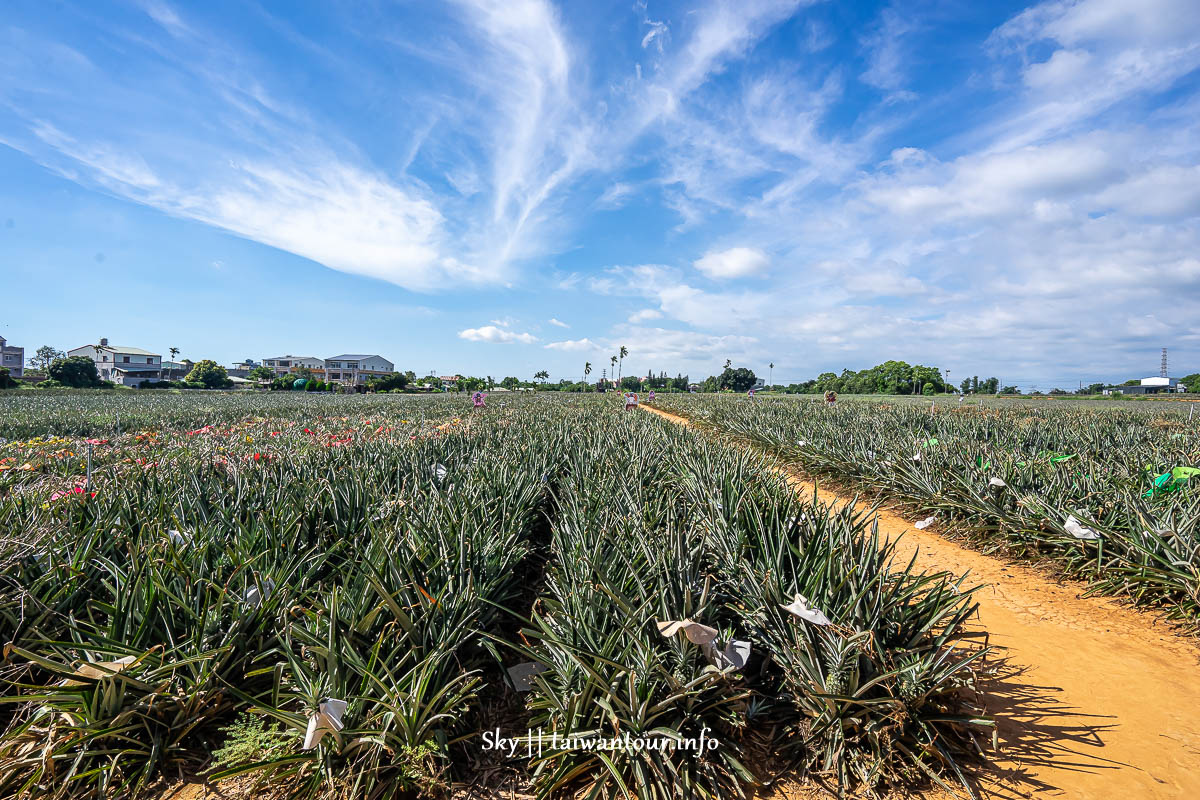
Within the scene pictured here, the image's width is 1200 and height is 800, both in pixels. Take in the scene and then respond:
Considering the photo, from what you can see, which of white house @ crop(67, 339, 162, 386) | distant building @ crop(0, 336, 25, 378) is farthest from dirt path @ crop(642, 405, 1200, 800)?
distant building @ crop(0, 336, 25, 378)

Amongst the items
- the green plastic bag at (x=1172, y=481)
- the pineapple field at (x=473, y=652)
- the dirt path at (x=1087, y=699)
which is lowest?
the dirt path at (x=1087, y=699)

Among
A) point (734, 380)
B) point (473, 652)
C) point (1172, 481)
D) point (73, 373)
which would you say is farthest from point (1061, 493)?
point (734, 380)

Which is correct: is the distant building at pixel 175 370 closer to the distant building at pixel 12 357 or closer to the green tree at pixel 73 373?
the distant building at pixel 12 357

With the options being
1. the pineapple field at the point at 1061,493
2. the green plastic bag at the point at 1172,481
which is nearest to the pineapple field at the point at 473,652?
the pineapple field at the point at 1061,493

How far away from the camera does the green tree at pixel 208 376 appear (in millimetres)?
73062

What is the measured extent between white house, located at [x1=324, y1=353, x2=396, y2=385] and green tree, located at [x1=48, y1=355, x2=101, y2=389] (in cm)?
4987

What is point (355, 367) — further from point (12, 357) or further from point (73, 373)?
point (73, 373)

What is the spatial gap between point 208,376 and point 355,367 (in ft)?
145

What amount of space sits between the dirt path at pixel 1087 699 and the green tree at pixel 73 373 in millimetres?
75573

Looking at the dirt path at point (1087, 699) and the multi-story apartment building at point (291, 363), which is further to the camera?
the multi-story apartment building at point (291, 363)

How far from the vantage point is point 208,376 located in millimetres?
74312

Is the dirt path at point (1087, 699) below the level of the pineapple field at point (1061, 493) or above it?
below

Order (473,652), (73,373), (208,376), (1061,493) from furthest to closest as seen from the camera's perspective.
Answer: (208,376) → (73,373) → (1061,493) → (473,652)

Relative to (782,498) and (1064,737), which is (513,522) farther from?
(1064,737)
